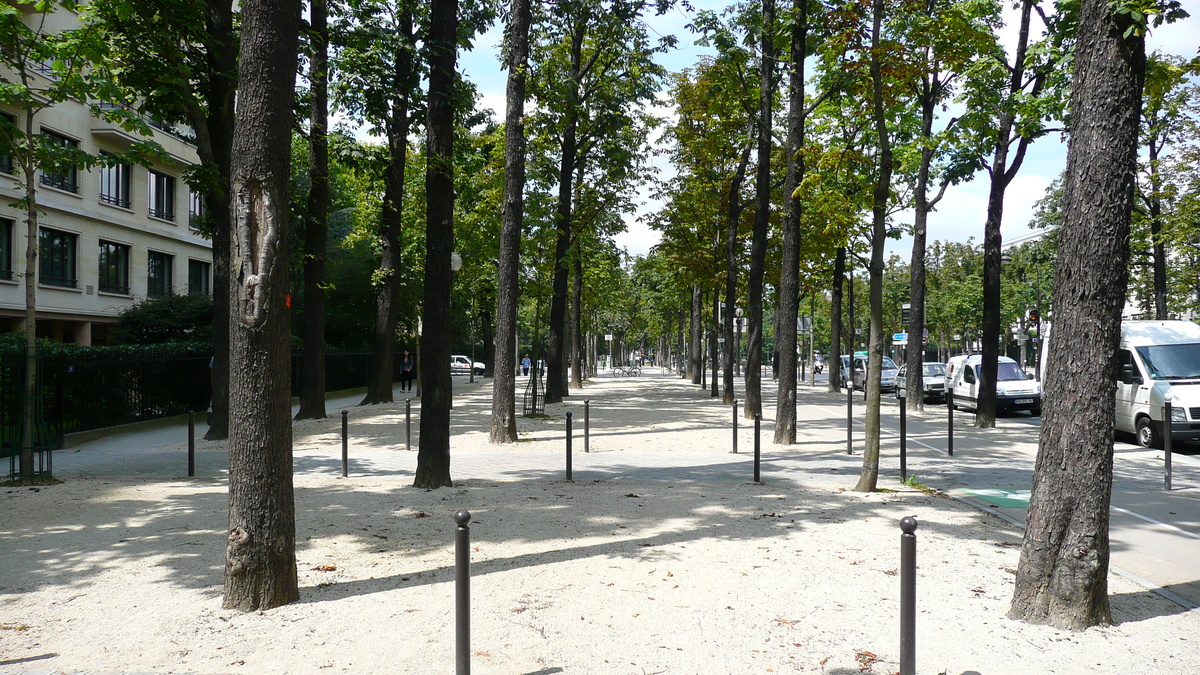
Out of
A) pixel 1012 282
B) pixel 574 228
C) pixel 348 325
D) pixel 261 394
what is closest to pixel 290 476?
pixel 261 394

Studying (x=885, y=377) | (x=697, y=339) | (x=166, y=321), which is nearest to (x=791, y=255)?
(x=166, y=321)

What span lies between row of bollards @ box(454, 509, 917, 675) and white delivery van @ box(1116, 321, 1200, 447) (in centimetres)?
1350

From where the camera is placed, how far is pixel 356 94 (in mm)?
17219

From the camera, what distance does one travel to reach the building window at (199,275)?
1414 inches

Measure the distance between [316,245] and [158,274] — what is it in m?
18.1

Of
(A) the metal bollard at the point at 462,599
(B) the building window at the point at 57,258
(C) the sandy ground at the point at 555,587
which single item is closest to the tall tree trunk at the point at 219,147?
(C) the sandy ground at the point at 555,587

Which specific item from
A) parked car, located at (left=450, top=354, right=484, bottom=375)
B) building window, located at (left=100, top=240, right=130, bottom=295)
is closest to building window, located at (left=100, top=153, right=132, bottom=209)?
building window, located at (left=100, top=240, right=130, bottom=295)

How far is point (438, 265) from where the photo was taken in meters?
10.2

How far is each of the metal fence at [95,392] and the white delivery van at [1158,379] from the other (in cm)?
1864

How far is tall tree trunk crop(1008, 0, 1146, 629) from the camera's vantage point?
16.4ft

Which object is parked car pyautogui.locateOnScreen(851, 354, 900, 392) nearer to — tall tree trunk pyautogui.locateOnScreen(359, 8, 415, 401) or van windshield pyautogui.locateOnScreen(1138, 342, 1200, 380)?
van windshield pyautogui.locateOnScreen(1138, 342, 1200, 380)

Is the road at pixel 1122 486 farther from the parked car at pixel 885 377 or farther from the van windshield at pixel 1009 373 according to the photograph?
the parked car at pixel 885 377

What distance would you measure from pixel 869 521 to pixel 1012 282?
63.0 metres

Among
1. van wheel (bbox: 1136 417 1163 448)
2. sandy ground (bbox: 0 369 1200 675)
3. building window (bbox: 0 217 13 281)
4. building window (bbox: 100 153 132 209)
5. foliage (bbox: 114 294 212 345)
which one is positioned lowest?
sandy ground (bbox: 0 369 1200 675)
